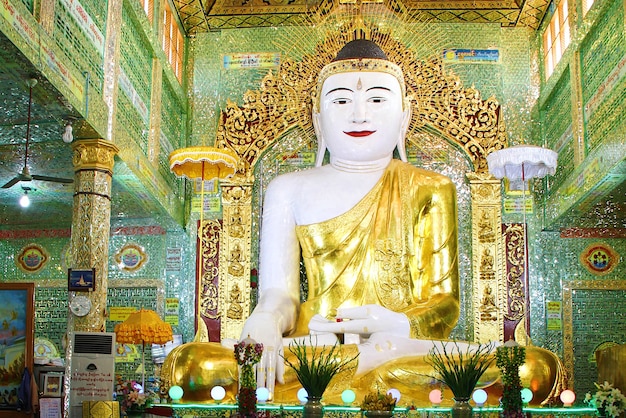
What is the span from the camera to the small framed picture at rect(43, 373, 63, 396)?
8.08 m

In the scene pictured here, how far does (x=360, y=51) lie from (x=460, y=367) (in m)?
3.75

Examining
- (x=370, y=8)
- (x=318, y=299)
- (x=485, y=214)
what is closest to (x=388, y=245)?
(x=318, y=299)

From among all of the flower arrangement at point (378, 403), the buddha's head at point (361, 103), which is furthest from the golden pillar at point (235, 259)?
the flower arrangement at point (378, 403)

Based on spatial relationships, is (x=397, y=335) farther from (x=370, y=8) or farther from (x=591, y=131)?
(x=370, y=8)

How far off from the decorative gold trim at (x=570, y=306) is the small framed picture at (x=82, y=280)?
4951 millimetres

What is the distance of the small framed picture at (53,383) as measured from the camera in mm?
8084

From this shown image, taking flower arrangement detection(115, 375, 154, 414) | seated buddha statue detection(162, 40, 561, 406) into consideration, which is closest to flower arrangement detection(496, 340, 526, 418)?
seated buddha statue detection(162, 40, 561, 406)

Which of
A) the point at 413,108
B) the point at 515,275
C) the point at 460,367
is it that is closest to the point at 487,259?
the point at 515,275

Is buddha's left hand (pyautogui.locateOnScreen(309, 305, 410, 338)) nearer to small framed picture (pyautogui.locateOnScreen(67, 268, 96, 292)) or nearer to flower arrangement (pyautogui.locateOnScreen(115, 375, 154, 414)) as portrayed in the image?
flower arrangement (pyautogui.locateOnScreen(115, 375, 154, 414))

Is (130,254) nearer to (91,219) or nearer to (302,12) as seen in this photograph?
(91,219)

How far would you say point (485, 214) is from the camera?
29.7ft

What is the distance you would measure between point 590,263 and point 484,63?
245 cm

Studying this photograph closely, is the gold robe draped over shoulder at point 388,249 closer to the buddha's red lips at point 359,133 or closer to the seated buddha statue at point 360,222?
the seated buddha statue at point 360,222

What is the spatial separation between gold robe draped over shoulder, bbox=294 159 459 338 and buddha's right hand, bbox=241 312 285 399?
0.87 m
